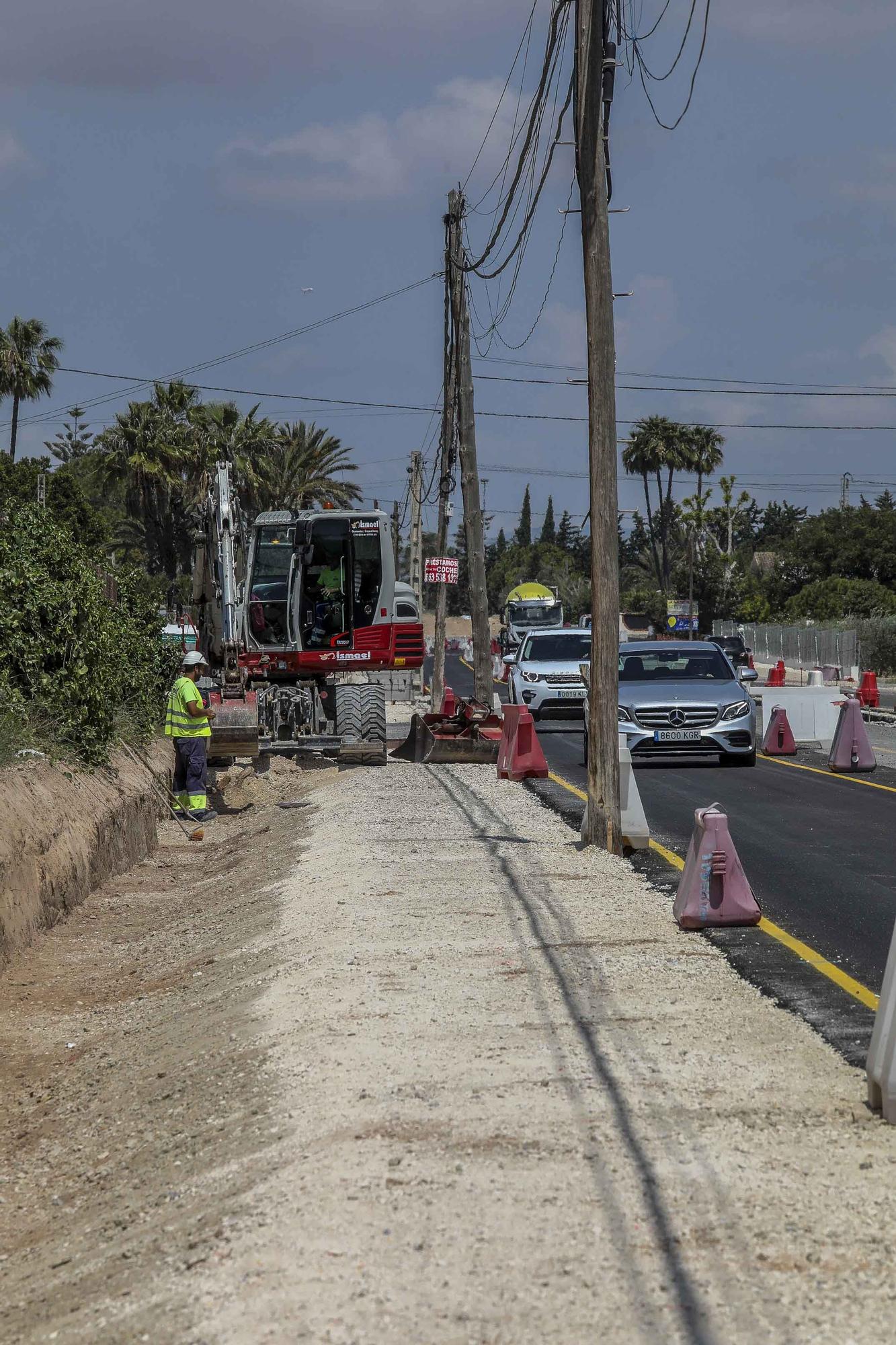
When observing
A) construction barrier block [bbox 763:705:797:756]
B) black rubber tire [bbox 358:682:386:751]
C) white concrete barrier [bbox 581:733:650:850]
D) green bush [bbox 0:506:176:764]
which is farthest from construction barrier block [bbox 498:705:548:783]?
white concrete barrier [bbox 581:733:650:850]

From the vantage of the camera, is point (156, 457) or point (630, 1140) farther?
point (156, 457)

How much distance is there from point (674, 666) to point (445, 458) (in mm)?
14868

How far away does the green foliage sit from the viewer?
72.3 metres

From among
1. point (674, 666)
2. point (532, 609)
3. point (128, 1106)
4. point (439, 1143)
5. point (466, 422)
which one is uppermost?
point (466, 422)

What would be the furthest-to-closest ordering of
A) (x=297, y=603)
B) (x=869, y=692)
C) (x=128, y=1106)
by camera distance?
(x=869, y=692) < (x=297, y=603) < (x=128, y=1106)

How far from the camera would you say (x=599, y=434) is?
1271 cm

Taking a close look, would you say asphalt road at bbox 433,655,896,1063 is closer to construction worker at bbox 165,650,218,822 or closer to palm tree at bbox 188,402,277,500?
construction worker at bbox 165,650,218,822

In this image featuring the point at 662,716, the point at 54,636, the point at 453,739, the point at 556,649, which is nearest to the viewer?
the point at 54,636

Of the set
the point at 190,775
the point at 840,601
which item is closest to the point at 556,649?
the point at 190,775

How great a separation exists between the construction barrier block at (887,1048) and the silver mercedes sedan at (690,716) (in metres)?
14.1

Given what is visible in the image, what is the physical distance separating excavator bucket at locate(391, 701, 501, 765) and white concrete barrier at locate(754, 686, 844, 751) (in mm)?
5398

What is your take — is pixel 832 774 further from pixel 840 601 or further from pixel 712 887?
pixel 840 601

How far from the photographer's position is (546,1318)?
3.92 m

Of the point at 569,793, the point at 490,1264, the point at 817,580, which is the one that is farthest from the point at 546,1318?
the point at 817,580
